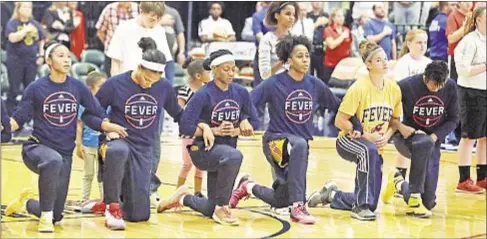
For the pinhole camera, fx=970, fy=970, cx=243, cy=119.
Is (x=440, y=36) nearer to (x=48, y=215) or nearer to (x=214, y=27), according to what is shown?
(x=214, y=27)

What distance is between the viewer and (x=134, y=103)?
17.6ft

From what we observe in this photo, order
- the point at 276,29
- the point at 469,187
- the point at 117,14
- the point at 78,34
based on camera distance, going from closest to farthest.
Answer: the point at 276,29
the point at 469,187
the point at 117,14
the point at 78,34

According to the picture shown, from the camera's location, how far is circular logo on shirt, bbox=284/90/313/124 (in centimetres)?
566

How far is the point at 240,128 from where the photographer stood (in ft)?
18.1

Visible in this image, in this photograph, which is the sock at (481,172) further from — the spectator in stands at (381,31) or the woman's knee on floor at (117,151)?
the woman's knee on floor at (117,151)

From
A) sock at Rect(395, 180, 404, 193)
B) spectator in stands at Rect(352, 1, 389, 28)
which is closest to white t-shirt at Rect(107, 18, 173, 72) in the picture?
sock at Rect(395, 180, 404, 193)

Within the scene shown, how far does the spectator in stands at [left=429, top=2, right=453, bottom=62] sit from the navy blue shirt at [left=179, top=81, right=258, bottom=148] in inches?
122

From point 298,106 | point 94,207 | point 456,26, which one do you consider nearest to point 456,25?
point 456,26

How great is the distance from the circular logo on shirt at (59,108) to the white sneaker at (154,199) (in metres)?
1.04

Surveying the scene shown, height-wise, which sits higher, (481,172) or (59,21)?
(59,21)

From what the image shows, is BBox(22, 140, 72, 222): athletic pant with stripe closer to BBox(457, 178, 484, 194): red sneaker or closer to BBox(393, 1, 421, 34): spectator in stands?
BBox(457, 178, 484, 194): red sneaker

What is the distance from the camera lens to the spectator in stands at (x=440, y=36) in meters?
8.27

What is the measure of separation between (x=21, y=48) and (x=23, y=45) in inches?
1.5

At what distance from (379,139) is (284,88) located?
2.12 ft
